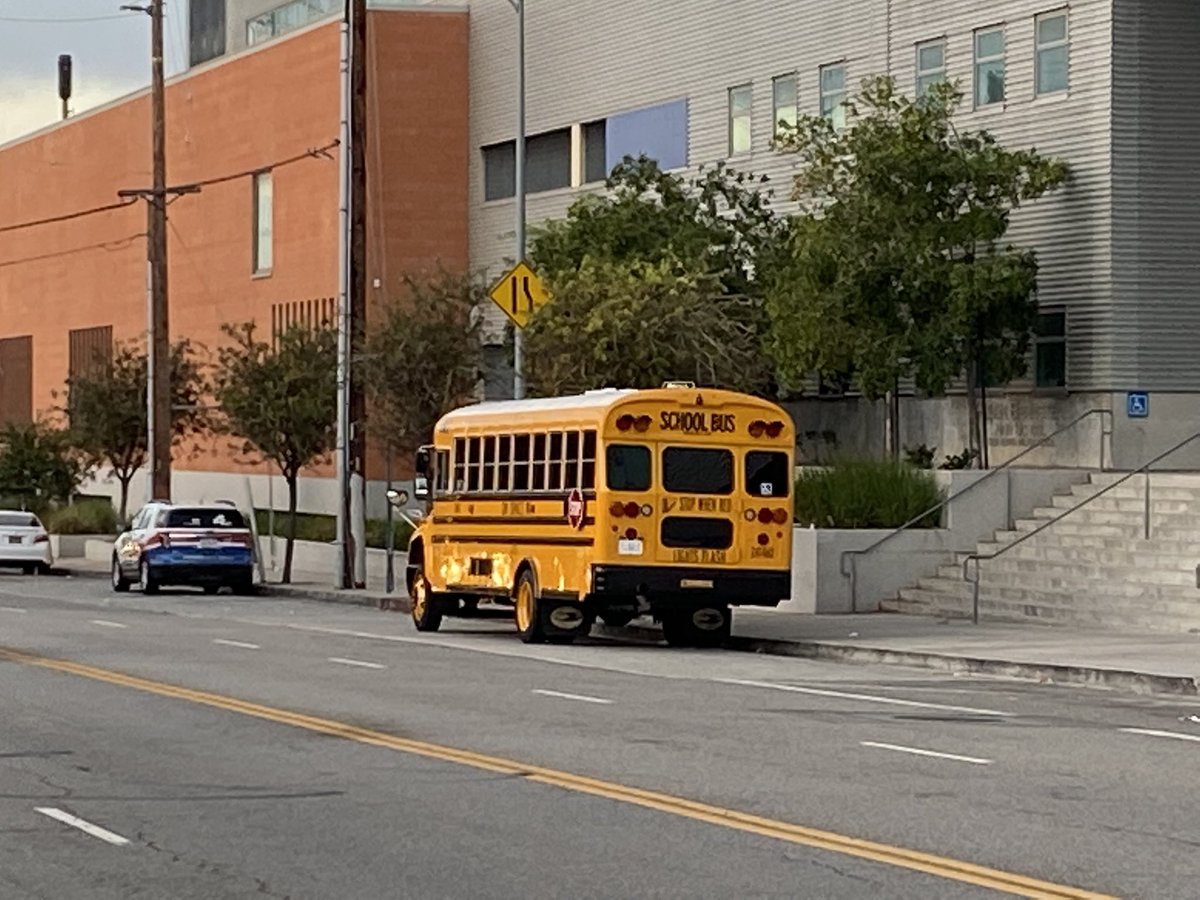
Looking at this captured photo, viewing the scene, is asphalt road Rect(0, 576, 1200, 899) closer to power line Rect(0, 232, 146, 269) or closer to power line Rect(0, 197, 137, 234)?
power line Rect(0, 232, 146, 269)

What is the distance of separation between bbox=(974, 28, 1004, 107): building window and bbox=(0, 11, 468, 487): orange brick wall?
2139 centimetres

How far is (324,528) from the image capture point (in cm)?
5822

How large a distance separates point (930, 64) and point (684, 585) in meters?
17.4

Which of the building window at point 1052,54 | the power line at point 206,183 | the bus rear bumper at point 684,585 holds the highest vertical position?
the power line at point 206,183

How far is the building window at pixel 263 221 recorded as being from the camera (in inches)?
2687

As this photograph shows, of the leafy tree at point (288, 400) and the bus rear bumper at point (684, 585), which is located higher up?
the leafy tree at point (288, 400)

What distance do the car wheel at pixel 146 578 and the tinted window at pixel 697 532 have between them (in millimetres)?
18475

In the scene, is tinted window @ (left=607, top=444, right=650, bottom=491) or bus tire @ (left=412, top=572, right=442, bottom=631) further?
bus tire @ (left=412, top=572, right=442, bottom=631)

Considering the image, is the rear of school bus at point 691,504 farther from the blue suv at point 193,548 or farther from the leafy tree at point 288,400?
the leafy tree at point 288,400

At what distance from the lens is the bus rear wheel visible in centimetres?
3073

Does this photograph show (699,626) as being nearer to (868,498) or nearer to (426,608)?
(426,608)

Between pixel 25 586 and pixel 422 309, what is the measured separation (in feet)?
34.9

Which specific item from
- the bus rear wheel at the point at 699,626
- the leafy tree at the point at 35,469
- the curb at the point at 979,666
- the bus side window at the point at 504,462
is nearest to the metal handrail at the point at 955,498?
the curb at the point at 979,666

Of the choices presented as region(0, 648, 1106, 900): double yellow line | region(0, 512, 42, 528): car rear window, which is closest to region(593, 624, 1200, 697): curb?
region(0, 648, 1106, 900): double yellow line
